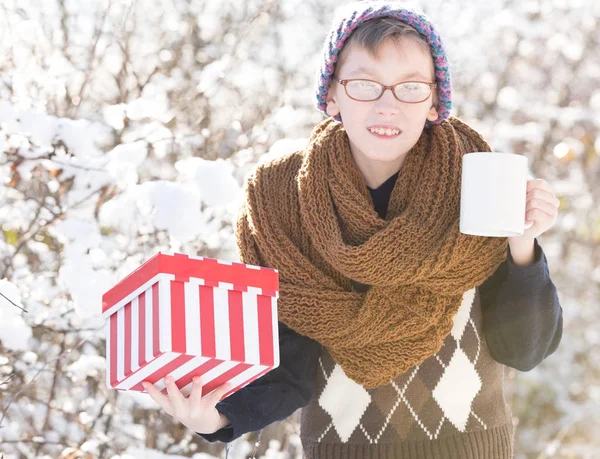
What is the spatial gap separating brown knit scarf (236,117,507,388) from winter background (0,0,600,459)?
28 centimetres

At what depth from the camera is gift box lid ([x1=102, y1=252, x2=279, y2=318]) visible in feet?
5.34

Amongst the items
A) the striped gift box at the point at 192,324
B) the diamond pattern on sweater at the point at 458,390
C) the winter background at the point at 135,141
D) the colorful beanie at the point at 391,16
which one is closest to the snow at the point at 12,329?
the winter background at the point at 135,141

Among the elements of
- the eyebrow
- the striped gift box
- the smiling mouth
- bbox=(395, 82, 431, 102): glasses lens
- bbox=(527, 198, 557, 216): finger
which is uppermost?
the eyebrow

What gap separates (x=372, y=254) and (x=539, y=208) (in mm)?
348

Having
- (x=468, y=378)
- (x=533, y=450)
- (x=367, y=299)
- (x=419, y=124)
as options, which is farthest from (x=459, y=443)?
(x=533, y=450)

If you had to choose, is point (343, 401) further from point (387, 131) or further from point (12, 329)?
point (12, 329)

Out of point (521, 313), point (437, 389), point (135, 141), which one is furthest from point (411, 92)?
point (135, 141)

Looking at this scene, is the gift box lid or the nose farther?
the nose

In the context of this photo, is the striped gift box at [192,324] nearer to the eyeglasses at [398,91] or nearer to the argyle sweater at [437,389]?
the argyle sweater at [437,389]

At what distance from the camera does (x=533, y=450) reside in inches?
235

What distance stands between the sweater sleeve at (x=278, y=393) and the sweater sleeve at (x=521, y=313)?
40 centimetres

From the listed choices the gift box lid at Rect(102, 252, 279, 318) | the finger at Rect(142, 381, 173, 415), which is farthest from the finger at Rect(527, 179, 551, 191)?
the finger at Rect(142, 381, 173, 415)

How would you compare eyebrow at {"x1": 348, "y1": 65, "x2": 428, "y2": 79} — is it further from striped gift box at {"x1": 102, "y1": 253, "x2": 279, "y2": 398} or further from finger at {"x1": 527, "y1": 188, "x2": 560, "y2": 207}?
striped gift box at {"x1": 102, "y1": 253, "x2": 279, "y2": 398}

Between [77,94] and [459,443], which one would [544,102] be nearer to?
[77,94]
